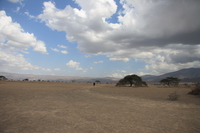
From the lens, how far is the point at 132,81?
139 ft

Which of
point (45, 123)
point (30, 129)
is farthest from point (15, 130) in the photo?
point (45, 123)

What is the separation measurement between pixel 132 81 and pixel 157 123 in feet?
123

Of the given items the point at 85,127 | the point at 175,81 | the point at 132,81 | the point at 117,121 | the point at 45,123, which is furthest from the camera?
the point at 175,81

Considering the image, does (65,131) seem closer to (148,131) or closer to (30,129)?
(30,129)

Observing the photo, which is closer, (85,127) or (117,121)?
(85,127)

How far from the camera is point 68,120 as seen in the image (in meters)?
5.89

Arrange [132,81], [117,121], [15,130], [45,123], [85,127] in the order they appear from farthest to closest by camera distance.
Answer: [132,81] → [117,121] → [45,123] → [85,127] → [15,130]

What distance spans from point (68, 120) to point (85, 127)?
1.20m

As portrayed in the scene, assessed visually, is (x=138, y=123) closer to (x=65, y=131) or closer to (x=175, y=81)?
(x=65, y=131)

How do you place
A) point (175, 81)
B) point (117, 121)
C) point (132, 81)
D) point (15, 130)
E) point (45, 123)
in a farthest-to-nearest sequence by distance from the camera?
point (175, 81)
point (132, 81)
point (117, 121)
point (45, 123)
point (15, 130)

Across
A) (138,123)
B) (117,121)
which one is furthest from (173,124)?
(117,121)

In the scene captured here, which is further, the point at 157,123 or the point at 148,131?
the point at 157,123

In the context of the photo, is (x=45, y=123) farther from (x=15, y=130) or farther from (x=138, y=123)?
(x=138, y=123)

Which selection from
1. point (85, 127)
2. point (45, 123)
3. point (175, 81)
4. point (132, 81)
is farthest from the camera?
point (175, 81)
